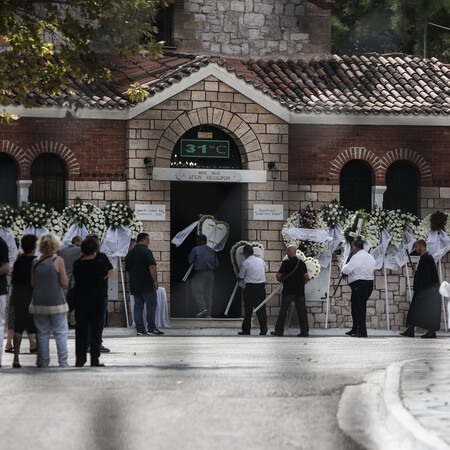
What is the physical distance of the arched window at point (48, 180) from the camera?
24.0 metres

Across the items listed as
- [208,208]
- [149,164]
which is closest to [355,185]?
[208,208]

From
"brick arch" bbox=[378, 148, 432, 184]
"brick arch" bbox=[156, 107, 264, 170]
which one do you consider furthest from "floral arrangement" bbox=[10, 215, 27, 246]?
"brick arch" bbox=[378, 148, 432, 184]

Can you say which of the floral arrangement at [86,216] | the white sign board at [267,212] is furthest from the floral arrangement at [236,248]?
the floral arrangement at [86,216]

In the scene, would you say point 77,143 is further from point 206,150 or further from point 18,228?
point 206,150

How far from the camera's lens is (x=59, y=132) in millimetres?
23812

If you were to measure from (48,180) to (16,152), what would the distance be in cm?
90

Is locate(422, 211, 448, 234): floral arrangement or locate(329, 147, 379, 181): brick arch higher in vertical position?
locate(329, 147, 379, 181): brick arch

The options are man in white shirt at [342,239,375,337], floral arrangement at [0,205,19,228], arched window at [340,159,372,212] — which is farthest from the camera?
arched window at [340,159,372,212]

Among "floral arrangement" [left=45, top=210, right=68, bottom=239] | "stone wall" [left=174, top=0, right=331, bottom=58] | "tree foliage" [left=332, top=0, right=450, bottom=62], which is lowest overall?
"floral arrangement" [left=45, top=210, right=68, bottom=239]

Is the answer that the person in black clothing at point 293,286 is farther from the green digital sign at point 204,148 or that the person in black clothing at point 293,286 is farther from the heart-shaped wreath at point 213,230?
the green digital sign at point 204,148

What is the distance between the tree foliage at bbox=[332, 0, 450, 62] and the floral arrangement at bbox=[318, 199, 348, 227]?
41.3ft

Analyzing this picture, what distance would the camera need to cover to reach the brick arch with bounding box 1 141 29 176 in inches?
929

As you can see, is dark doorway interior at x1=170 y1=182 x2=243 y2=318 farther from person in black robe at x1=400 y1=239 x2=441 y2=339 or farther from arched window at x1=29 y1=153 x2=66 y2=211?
person in black robe at x1=400 y1=239 x2=441 y2=339

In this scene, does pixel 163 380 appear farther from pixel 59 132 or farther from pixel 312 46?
pixel 312 46
